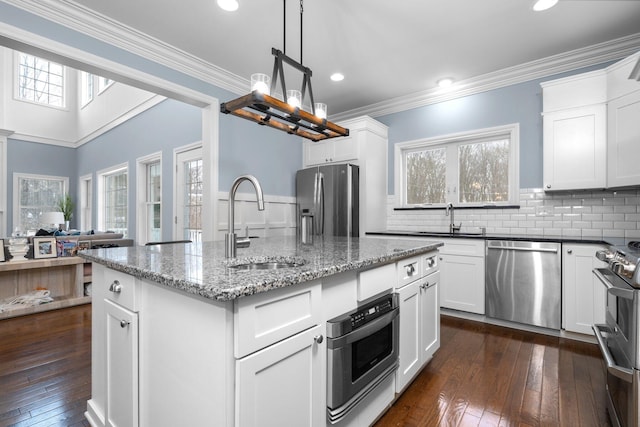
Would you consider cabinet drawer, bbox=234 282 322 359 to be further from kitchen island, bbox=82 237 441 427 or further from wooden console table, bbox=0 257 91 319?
wooden console table, bbox=0 257 91 319

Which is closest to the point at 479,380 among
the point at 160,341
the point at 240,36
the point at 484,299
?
the point at 484,299

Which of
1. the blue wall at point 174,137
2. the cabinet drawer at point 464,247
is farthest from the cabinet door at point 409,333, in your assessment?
the blue wall at point 174,137

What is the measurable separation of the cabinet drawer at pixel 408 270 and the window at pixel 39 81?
923 cm

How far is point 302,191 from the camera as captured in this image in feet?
14.7

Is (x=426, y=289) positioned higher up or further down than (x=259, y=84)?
further down

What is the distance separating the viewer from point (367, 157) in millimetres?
4160

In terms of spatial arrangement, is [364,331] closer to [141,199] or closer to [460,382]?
[460,382]

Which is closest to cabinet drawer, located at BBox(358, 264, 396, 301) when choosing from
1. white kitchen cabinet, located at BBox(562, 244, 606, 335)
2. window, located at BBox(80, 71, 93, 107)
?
white kitchen cabinet, located at BBox(562, 244, 606, 335)

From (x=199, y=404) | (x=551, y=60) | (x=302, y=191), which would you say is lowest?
(x=199, y=404)

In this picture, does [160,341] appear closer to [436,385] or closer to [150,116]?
[436,385]

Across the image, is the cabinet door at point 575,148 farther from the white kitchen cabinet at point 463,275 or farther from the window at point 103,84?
the window at point 103,84

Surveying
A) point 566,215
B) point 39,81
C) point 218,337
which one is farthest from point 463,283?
point 39,81

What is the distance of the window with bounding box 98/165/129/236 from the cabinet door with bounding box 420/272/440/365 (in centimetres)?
588

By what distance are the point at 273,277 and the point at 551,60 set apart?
12.5 feet
